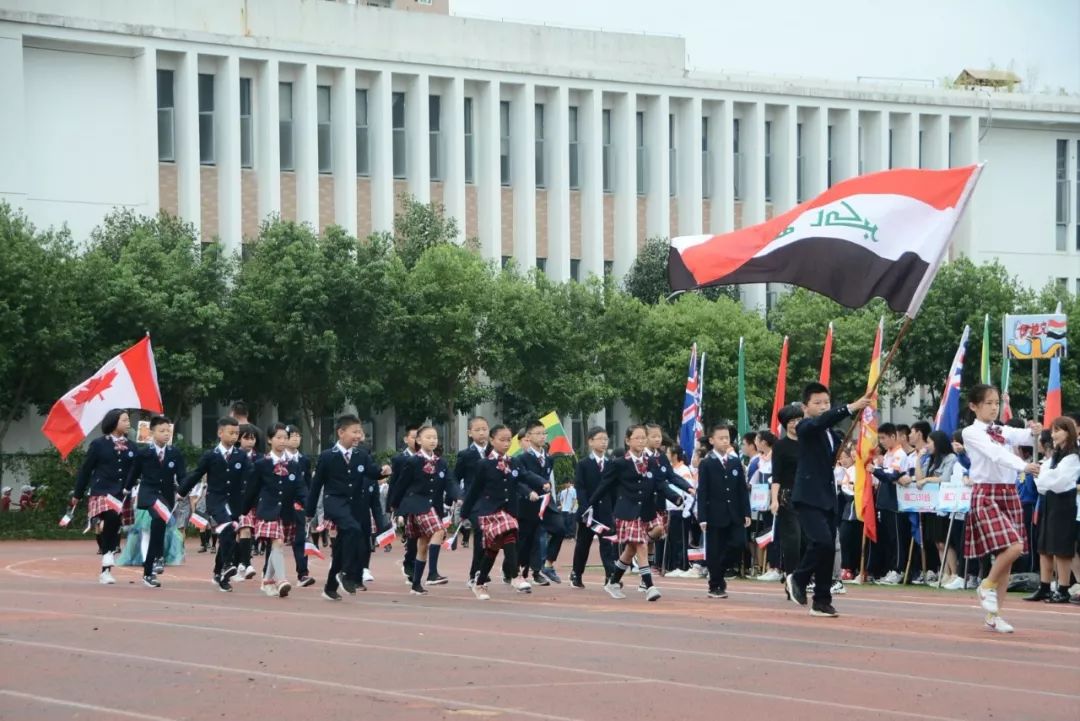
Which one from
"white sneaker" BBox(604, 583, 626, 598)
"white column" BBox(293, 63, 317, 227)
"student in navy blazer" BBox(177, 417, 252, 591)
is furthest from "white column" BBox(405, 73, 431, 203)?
"white sneaker" BBox(604, 583, 626, 598)

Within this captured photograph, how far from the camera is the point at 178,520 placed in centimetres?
3108

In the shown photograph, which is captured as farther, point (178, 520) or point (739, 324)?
point (739, 324)

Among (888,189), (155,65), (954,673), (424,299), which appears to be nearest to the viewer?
(954,673)

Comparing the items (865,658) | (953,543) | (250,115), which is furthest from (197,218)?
(865,658)

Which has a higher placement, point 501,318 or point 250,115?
point 250,115

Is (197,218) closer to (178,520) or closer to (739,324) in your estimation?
(739,324)

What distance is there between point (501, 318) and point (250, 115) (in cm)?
1185

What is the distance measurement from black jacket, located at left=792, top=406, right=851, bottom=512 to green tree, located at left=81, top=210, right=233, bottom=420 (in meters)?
31.1

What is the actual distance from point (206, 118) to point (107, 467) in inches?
1405

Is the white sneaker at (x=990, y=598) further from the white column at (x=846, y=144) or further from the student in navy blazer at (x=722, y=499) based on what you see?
the white column at (x=846, y=144)

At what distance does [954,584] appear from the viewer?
876 inches

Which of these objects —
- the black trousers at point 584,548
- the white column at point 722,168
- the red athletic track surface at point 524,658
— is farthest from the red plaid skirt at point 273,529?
the white column at point 722,168

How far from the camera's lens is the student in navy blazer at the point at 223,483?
2109 cm

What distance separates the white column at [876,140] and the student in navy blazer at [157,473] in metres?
46.8
